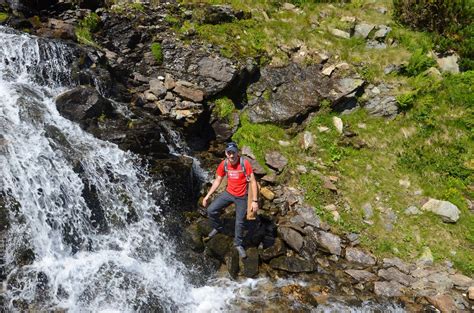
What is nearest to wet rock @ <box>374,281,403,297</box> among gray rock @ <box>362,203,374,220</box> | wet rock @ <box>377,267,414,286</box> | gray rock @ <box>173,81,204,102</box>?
wet rock @ <box>377,267,414,286</box>

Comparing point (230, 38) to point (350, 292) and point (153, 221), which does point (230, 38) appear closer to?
point (153, 221)

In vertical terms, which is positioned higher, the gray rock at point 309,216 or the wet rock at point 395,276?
the gray rock at point 309,216

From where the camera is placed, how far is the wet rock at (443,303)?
10.1 metres

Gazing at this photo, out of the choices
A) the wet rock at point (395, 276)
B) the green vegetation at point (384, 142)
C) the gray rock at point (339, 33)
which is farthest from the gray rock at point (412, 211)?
the gray rock at point (339, 33)

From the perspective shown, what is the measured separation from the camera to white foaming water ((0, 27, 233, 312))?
29.0ft

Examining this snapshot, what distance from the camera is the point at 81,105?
12.5m

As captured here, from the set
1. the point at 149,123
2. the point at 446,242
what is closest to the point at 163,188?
the point at 149,123

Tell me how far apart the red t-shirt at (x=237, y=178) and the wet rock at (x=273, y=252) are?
7.15ft

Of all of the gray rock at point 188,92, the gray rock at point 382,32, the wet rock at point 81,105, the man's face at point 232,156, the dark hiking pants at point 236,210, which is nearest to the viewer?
the man's face at point 232,156

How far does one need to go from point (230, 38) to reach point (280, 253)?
1084 cm

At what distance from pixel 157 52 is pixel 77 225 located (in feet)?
31.0

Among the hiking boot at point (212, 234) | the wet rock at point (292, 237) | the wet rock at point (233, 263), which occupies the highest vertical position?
the hiking boot at point (212, 234)

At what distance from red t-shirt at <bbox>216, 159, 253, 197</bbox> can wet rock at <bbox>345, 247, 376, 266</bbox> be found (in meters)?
4.28

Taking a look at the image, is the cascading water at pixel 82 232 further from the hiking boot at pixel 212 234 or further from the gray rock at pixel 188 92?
the gray rock at pixel 188 92
